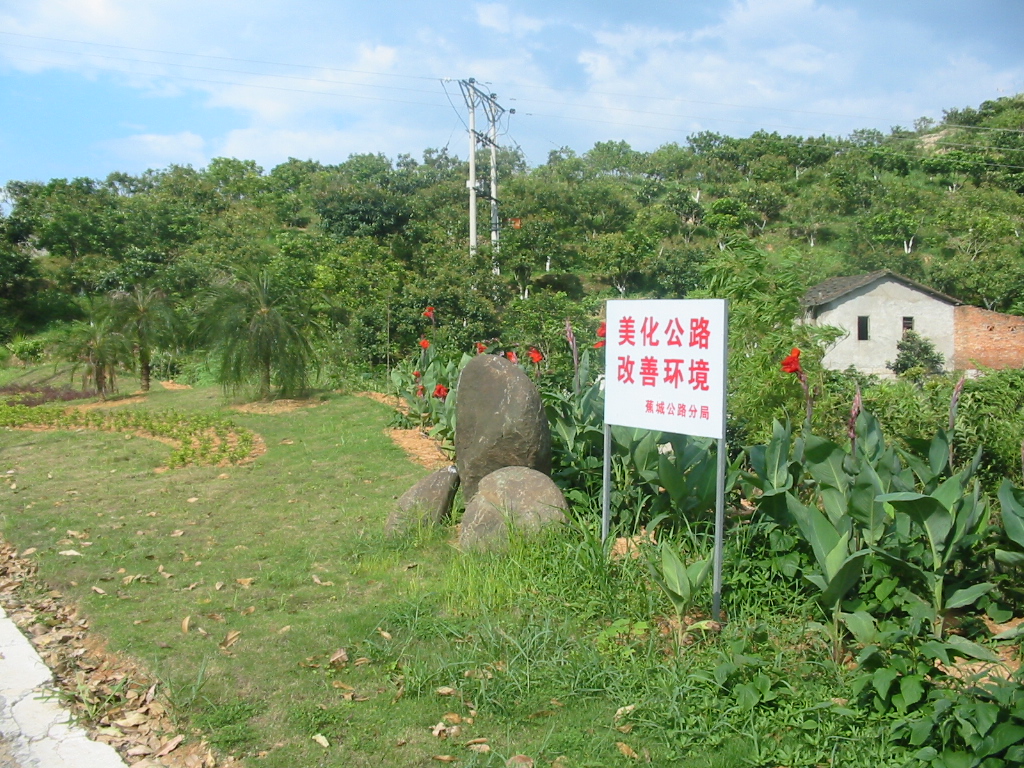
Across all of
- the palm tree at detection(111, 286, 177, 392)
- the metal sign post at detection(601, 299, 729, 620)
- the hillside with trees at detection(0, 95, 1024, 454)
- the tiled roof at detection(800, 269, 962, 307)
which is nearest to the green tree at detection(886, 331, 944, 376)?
the tiled roof at detection(800, 269, 962, 307)

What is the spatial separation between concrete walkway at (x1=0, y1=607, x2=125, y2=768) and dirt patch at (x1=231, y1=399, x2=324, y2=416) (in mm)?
8015

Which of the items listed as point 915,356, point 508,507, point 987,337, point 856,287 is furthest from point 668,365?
point 987,337

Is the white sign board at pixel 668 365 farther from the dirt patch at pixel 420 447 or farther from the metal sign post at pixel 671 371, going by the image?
the dirt patch at pixel 420 447

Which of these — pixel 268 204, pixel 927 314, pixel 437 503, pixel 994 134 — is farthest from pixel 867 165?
pixel 437 503

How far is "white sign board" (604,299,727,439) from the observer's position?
165 inches

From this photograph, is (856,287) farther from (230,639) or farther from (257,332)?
(230,639)

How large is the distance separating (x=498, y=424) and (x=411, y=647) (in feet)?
7.56

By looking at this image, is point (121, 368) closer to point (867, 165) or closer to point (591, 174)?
point (591, 174)

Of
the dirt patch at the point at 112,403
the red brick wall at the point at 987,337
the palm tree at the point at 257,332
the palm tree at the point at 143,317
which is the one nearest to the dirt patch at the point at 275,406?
the palm tree at the point at 257,332

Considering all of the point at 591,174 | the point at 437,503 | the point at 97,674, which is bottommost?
the point at 97,674

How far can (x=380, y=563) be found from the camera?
5.53 meters

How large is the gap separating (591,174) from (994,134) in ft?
79.1

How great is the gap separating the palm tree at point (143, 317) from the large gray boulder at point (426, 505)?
10342 millimetres

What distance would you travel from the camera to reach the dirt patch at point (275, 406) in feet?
40.4
